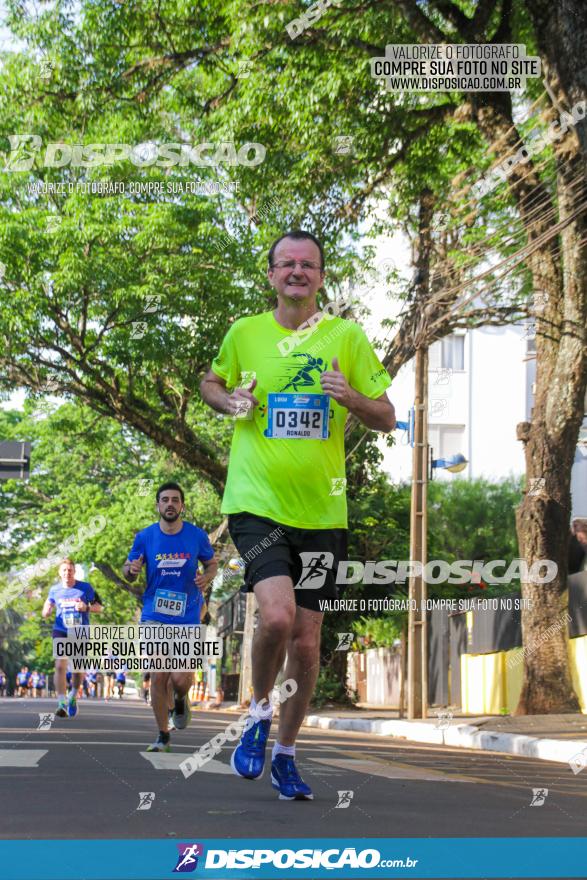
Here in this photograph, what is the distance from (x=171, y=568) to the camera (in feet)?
32.8

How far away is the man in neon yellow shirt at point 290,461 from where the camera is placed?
5797 millimetres

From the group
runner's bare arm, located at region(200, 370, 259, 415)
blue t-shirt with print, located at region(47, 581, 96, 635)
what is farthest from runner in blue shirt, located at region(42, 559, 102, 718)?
runner's bare arm, located at region(200, 370, 259, 415)

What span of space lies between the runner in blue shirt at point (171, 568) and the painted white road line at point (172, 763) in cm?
55

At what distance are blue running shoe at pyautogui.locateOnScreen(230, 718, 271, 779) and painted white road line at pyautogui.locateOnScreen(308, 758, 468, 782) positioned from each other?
2.23 metres

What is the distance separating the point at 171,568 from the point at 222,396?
4173 millimetres

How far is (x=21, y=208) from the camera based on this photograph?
26.0 m

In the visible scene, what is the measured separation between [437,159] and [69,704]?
8397 millimetres

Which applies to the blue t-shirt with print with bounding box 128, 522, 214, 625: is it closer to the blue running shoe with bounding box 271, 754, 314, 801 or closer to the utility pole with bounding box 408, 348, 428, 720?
the blue running shoe with bounding box 271, 754, 314, 801

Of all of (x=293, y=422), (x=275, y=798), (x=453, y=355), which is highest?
(x=453, y=355)

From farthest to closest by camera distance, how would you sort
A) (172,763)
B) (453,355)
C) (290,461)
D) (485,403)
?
(453,355) < (485,403) < (172,763) < (290,461)

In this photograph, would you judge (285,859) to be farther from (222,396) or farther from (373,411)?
(222,396)

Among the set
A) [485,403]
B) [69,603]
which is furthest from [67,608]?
[485,403]

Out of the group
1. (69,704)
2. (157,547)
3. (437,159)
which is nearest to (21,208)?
(437,159)

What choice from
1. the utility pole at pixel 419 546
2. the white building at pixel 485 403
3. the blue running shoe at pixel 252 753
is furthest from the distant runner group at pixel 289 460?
the white building at pixel 485 403
